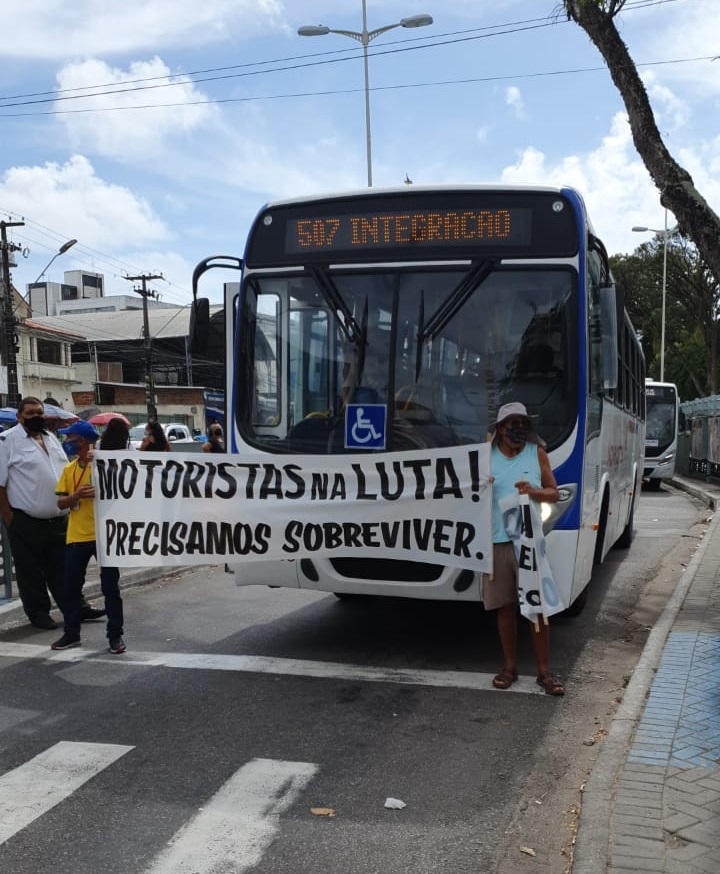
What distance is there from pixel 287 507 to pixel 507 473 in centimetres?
171

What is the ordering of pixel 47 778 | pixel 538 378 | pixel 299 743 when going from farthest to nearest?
pixel 538 378 → pixel 299 743 → pixel 47 778

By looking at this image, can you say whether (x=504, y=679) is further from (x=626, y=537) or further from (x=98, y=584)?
(x=626, y=537)

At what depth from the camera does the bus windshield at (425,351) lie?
702 centimetres

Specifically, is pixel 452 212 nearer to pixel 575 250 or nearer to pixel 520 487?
pixel 575 250

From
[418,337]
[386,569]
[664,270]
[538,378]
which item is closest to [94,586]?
[386,569]

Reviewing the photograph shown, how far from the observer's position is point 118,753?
17.3 feet

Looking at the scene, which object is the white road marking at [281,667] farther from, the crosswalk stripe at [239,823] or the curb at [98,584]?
the crosswalk stripe at [239,823]

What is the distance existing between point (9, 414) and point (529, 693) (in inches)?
610

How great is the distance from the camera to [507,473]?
641cm

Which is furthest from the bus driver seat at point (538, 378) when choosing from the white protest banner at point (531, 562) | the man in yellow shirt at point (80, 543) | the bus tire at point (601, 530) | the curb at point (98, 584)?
the curb at point (98, 584)

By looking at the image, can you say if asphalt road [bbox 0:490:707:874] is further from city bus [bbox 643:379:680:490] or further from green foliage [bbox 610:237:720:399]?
green foliage [bbox 610:237:720:399]

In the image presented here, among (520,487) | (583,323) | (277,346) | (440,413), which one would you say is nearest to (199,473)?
(277,346)

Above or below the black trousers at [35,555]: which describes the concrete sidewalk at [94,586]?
below

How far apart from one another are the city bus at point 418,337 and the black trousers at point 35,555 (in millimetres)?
1898
